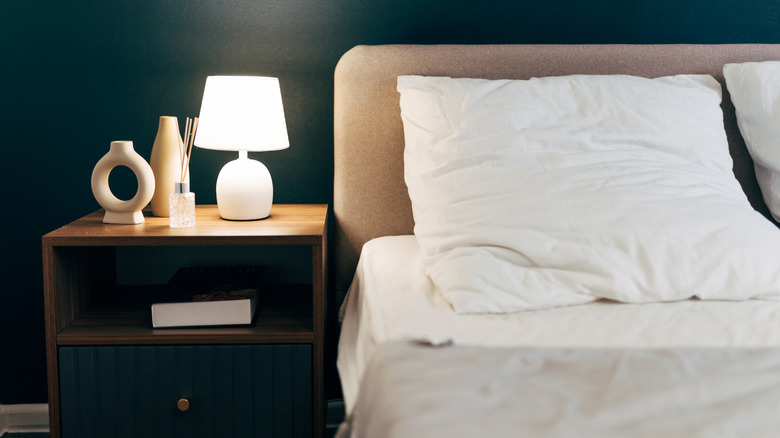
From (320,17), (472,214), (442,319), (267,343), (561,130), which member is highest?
(320,17)

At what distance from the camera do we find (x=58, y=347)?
1250 millimetres

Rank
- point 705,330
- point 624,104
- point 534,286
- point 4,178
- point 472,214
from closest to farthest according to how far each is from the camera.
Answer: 1. point 705,330
2. point 534,286
3. point 472,214
4. point 624,104
5. point 4,178

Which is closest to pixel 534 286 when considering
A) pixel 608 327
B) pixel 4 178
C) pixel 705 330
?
pixel 608 327

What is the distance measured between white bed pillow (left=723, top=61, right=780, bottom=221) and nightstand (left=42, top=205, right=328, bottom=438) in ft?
3.42

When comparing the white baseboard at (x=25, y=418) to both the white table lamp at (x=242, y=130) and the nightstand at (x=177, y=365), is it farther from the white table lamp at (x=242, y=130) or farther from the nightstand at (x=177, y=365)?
the white table lamp at (x=242, y=130)

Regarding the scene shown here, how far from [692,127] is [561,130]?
301 mm

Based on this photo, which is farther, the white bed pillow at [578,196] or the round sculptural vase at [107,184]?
the round sculptural vase at [107,184]

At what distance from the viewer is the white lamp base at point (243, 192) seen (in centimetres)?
141

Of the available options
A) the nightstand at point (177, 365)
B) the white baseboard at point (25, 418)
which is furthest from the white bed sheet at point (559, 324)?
the white baseboard at point (25, 418)

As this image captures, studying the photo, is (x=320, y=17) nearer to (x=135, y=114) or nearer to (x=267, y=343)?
(x=135, y=114)

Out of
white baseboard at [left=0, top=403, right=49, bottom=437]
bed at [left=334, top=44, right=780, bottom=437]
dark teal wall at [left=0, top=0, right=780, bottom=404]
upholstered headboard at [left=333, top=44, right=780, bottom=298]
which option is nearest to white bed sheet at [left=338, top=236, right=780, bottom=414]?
bed at [left=334, top=44, right=780, bottom=437]

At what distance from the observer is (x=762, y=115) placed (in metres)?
1.38

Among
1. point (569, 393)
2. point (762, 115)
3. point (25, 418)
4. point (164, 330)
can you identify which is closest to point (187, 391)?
point (164, 330)

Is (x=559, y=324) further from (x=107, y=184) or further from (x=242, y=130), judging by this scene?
(x=107, y=184)
